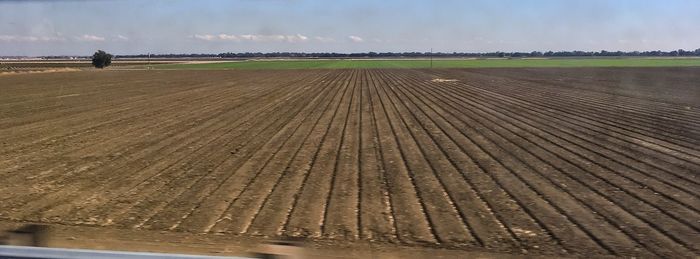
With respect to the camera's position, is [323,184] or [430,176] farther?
[430,176]

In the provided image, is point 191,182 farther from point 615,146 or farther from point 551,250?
point 615,146

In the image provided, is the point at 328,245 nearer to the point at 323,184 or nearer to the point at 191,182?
the point at 323,184

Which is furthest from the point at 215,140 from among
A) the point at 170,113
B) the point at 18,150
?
the point at 170,113

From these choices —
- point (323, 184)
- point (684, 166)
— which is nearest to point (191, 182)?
point (323, 184)

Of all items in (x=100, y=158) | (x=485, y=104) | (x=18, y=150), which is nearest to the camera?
(x=100, y=158)

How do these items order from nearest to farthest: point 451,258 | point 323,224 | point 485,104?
point 451,258
point 323,224
point 485,104

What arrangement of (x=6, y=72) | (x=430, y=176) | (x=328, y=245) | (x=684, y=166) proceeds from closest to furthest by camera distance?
(x=328, y=245) → (x=430, y=176) → (x=684, y=166) → (x=6, y=72)
